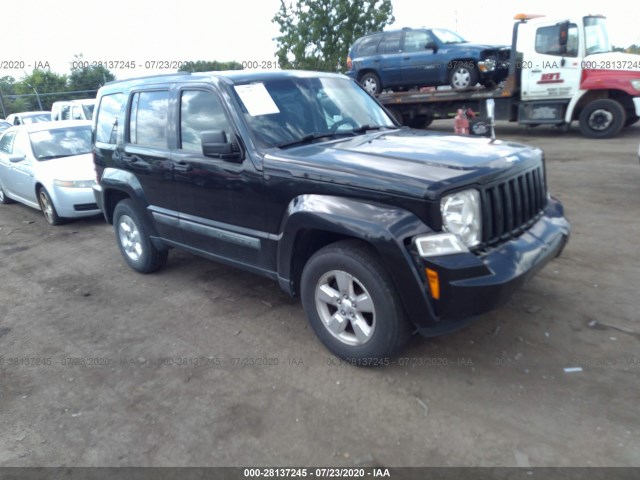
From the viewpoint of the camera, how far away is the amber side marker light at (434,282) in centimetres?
286

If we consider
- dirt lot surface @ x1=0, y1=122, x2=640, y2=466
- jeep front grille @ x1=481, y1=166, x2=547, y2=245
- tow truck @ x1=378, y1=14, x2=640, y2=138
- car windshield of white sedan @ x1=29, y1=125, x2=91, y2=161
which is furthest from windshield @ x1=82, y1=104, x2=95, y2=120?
jeep front grille @ x1=481, y1=166, x2=547, y2=245

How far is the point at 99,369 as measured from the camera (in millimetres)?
3721

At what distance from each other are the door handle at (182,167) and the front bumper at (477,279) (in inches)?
93.3

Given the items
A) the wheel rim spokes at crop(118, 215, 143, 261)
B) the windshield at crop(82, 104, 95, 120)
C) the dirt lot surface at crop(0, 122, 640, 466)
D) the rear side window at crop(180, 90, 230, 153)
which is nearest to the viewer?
the dirt lot surface at crop(0, 122, 640, 466)

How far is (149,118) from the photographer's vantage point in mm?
4809

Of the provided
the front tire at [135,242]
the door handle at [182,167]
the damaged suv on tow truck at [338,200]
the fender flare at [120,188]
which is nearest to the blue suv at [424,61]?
the fender flare at [120,188]

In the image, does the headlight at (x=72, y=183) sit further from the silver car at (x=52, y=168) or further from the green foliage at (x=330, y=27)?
the green foliage at (x=330, y=27)

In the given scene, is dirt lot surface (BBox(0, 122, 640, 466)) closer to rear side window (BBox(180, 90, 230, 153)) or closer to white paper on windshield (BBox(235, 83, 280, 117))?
rear side window (BBox(180, 90, 230, 153))

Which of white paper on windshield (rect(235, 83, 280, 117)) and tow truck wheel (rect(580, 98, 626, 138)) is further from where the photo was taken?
tow truck wheel (rect(580, 98, 626, 138))

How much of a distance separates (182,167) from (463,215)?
2.52 metres

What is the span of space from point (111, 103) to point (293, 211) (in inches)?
125

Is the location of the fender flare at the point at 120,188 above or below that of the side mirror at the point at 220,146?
below

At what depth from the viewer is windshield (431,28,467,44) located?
1338cm

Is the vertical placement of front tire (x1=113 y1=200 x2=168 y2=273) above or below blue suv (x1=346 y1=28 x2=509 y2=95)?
below
